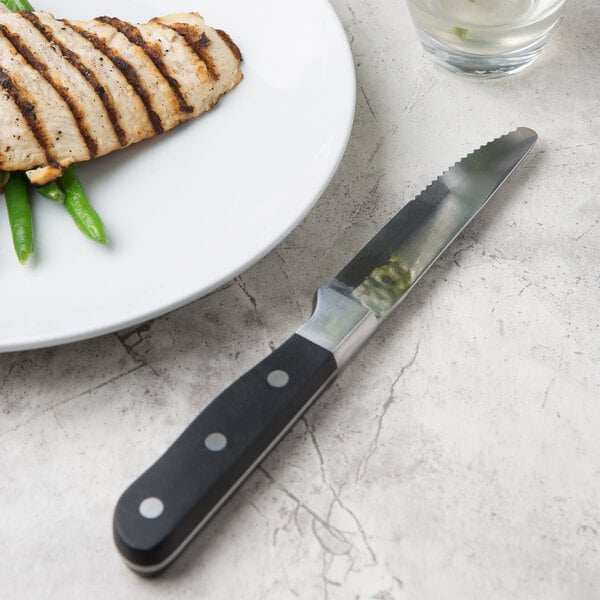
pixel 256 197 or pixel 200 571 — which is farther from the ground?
pixel 256 197

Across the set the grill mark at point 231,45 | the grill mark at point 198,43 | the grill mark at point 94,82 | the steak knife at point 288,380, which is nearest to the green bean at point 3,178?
the grill mark at point 94,82

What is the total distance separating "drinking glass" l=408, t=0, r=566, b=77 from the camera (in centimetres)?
257

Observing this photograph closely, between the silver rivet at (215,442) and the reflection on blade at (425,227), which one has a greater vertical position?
the silver rivet at (215,442)

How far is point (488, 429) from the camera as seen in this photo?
6.48ft

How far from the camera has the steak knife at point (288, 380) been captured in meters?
1.61

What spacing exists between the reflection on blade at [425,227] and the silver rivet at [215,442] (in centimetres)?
50

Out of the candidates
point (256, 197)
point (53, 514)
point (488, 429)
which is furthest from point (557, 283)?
point (53, 514)

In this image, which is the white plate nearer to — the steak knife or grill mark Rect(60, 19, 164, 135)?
grill mark Rect(60, 19, 164, 135)

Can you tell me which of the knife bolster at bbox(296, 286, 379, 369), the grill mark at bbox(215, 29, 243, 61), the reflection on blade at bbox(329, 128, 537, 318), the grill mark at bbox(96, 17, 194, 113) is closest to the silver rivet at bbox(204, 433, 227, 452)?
the knife bolster at bbox(296, 286, 379, 369)

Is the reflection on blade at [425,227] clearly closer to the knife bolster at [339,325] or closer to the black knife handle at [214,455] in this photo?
the knife bolster at [339,325]

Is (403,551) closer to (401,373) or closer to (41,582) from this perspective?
(401,373)

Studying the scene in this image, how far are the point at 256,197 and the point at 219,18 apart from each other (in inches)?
30.1

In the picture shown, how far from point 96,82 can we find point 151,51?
21cm

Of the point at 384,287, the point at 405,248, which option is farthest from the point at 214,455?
the point at 405,248
